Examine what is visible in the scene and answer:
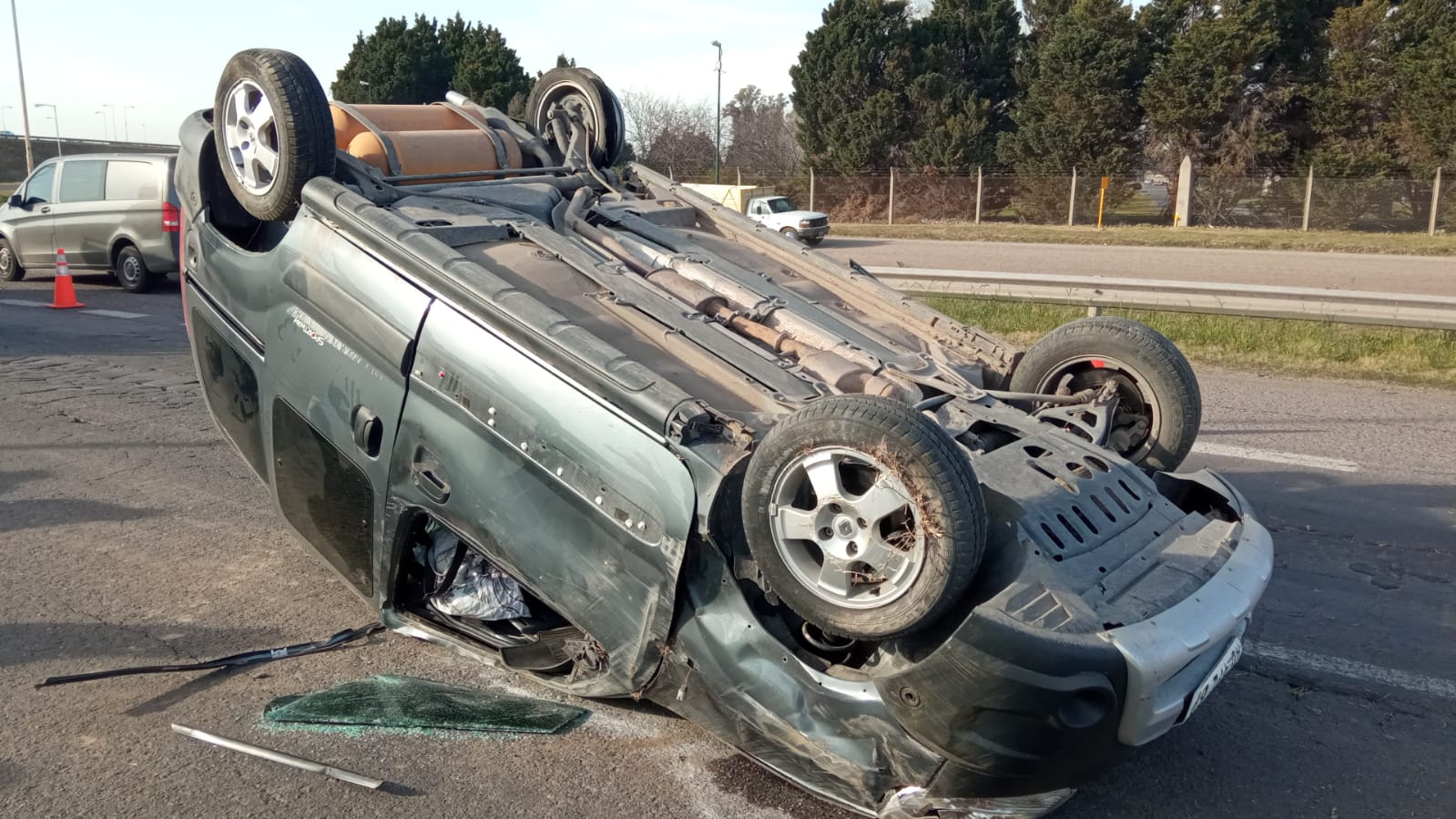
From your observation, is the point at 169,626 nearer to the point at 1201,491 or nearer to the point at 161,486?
the point at 161,486

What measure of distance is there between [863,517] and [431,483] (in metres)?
1.53

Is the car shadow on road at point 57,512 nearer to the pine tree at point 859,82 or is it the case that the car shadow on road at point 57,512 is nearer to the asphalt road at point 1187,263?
the asphalt road at point 1187,263

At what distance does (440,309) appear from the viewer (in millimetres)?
3576

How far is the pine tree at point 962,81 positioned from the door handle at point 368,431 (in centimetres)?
3645

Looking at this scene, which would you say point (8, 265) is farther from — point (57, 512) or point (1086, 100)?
point (1086, 100)

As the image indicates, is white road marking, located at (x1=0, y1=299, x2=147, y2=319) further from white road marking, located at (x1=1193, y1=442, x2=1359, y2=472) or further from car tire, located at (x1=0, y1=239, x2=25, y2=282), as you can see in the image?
white road marking, located at (x1=1193, y1=442, x2=1359, y2=472)

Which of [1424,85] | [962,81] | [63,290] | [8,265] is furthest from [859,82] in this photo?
[63,290]

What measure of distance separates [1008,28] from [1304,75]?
10.6 metres

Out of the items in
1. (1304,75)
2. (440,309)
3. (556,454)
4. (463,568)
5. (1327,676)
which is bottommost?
(1327,676)

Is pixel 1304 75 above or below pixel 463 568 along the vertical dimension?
above

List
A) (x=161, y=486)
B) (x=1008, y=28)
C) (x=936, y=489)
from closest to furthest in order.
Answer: (x=936, y=489) → (x=161, y=486) → (x=1008, y=28)

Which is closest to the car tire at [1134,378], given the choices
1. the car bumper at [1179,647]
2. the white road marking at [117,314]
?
the car bumper at [1179,647]

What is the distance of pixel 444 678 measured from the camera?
3.85 meters

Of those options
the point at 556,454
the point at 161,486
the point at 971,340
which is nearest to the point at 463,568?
the point at 556,454
